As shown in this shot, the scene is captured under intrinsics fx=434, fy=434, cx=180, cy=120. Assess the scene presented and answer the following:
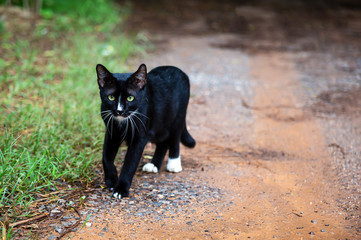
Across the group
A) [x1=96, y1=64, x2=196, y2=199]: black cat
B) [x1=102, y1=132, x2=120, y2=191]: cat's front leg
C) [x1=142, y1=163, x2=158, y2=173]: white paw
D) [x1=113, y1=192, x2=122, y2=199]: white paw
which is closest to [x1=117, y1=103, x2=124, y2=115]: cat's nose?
[x1=96, y1=64, x2=196, y2=199]: black cat

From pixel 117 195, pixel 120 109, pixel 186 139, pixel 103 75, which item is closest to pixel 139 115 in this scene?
pixel 120 109

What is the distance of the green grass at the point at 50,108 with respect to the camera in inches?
132

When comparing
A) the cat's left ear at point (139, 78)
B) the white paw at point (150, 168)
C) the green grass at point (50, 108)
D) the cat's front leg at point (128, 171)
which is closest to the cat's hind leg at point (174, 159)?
the white paw at point (150, 168)

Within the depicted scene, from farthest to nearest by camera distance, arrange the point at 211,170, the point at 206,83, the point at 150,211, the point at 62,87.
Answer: the point at 206,83 < the point at 62,87 < the point at 211,170 < the point at 150,211

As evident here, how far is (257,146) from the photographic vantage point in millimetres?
4582

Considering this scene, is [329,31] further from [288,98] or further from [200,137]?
[200,137]

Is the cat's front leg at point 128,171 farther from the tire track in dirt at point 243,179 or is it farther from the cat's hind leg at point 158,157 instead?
the cat's hind leg at point 158,157

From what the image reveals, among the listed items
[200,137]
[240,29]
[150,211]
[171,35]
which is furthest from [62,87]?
[240,29]

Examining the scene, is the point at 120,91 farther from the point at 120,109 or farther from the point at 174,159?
the point at 174,159

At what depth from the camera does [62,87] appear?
5.41m

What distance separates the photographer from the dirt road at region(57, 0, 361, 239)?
312 centimetres

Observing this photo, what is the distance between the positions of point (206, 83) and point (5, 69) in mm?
2803

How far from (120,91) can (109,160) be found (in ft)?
1.96

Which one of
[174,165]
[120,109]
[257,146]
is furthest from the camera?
[257,146]
